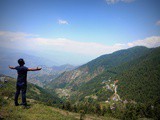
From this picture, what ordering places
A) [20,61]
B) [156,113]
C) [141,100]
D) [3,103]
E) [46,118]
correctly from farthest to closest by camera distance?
[141,100] → [156,113] → [3,103] → [46,118] → [20,61]

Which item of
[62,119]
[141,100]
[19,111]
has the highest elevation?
[19,111]

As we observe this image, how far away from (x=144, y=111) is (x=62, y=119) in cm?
10104

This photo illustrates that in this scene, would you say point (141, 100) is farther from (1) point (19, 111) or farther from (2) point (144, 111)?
(1) point (19, 111)

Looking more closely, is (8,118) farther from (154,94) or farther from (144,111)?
(154,94)

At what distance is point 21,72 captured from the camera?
1362 centimetres

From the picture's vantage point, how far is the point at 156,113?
9694 centimetres

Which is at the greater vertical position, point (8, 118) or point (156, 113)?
point (8, 118)

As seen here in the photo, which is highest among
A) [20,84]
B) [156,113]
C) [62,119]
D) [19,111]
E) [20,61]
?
[20,61]

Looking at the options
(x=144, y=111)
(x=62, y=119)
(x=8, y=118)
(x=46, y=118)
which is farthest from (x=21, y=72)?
(x=144, y=111)

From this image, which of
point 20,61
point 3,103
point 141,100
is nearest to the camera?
point 20,61

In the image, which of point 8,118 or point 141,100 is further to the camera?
point 141,100

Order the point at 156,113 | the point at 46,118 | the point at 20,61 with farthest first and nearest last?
1. the point at 156,113
2. the point at 46,118
3. the point at 20,61

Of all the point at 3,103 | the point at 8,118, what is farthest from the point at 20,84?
the point at 3,103

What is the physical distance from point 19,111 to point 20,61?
17.4ft
